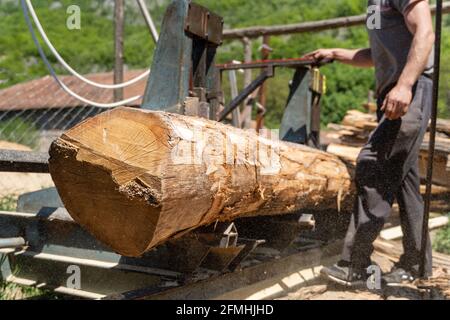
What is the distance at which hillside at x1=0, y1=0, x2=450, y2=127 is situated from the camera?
65.1 feet

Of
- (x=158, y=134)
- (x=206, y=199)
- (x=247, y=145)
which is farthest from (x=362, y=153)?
(x=158, y=134)

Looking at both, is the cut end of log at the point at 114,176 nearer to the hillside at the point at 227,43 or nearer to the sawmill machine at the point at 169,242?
the sawmill machine at the point at 169,242

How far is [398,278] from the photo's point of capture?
335 centimetres

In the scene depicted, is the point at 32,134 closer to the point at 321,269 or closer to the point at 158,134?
the point at 321,269

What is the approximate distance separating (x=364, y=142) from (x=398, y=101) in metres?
1.95

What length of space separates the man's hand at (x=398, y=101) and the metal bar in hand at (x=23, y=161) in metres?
1.74

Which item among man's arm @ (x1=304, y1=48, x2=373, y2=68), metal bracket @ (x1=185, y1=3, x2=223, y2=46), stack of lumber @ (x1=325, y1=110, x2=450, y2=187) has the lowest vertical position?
stack of lumber @ (x1=325, y1=110, x2=450, y2=187)

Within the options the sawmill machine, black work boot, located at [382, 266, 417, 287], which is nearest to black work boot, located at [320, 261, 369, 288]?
black work boot, located at [382, 266, 417, 287]

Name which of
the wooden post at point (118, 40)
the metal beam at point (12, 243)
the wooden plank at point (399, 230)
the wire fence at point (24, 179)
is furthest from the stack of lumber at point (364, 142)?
the wooden post at point (118, 40)

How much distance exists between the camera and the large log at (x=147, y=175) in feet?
6.36

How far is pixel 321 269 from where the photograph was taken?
3395mm

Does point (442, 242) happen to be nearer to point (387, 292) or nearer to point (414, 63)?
point (387, 292)

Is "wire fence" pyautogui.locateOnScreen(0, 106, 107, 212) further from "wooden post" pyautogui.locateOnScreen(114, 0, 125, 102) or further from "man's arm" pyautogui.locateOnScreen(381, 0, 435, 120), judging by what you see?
"man's arm" pyautogui.locateOnScreen(381, 0, 435, 120)
